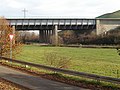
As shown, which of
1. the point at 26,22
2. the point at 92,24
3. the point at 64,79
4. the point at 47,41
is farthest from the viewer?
the point at 47,41

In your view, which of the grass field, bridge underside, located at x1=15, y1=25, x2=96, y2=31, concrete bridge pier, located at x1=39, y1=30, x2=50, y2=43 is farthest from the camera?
concrete bridge pier, located at x1=39, y1=30, x2=50, y2=43

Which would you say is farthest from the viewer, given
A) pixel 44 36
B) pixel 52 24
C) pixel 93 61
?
pixel 44 36

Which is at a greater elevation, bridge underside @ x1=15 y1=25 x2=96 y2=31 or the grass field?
bridge underside @ x1=15 y1=25 x2=96 y2=31

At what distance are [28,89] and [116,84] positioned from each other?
4.16m

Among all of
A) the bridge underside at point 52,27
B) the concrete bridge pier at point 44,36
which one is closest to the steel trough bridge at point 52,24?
the bridge underside at point 52,27

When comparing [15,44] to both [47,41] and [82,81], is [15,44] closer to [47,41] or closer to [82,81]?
[82,81]

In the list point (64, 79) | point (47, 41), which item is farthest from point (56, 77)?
point (47, 41)

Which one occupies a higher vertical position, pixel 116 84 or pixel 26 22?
pixel 26 22

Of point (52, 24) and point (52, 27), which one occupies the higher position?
point (52, 24)


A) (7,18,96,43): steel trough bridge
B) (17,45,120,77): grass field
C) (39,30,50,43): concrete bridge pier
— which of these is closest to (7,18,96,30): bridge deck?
(7,18,96,43): steel trough bridge

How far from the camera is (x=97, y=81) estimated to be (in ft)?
46.6

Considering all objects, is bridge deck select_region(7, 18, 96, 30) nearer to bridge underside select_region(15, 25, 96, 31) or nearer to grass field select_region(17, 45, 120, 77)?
bridge underside select_region(15, 25, 96, 31)

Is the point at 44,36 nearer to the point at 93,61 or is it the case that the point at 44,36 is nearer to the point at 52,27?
the point at 52,27

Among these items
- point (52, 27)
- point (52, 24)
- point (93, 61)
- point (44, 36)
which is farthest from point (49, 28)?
point (93, 61)
